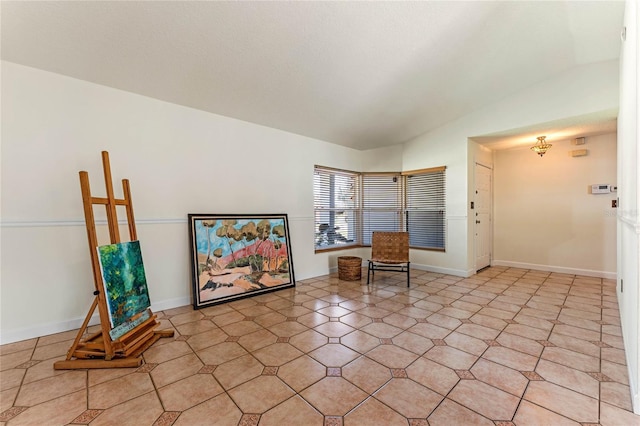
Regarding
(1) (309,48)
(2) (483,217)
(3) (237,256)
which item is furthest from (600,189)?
(3) (237,256)

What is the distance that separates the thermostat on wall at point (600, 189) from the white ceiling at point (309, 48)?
1.22m

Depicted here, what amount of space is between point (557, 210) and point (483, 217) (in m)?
1.22

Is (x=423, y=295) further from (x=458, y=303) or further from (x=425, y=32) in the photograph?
(x=425, y=32)

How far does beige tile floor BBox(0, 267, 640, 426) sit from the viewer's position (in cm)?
159

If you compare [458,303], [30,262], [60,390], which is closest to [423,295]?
[458,303]

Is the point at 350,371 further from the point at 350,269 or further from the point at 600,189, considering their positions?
the point at 600,189

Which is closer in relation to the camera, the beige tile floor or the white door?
the beige tile floor

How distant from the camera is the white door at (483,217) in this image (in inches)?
203

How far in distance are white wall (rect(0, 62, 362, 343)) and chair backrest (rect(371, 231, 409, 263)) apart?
2113mm

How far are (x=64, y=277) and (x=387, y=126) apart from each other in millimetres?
4594

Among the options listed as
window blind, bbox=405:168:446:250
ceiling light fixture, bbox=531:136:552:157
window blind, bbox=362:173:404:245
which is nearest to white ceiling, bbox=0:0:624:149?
ceiling light fixture, bbox=531:136:552:157

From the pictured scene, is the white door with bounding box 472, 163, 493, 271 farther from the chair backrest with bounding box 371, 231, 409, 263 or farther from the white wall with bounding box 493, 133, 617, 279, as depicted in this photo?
the chair backrest with bounding box 371, 231, 409, 263

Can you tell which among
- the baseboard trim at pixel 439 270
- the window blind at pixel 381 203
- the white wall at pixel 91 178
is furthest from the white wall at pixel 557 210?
the white wall at pixel 91 178

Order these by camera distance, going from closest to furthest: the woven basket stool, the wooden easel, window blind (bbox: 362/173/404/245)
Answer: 1. the wooden easel
2. the woven basket stool
3. window blind (bbox: 362/173/404/245)
